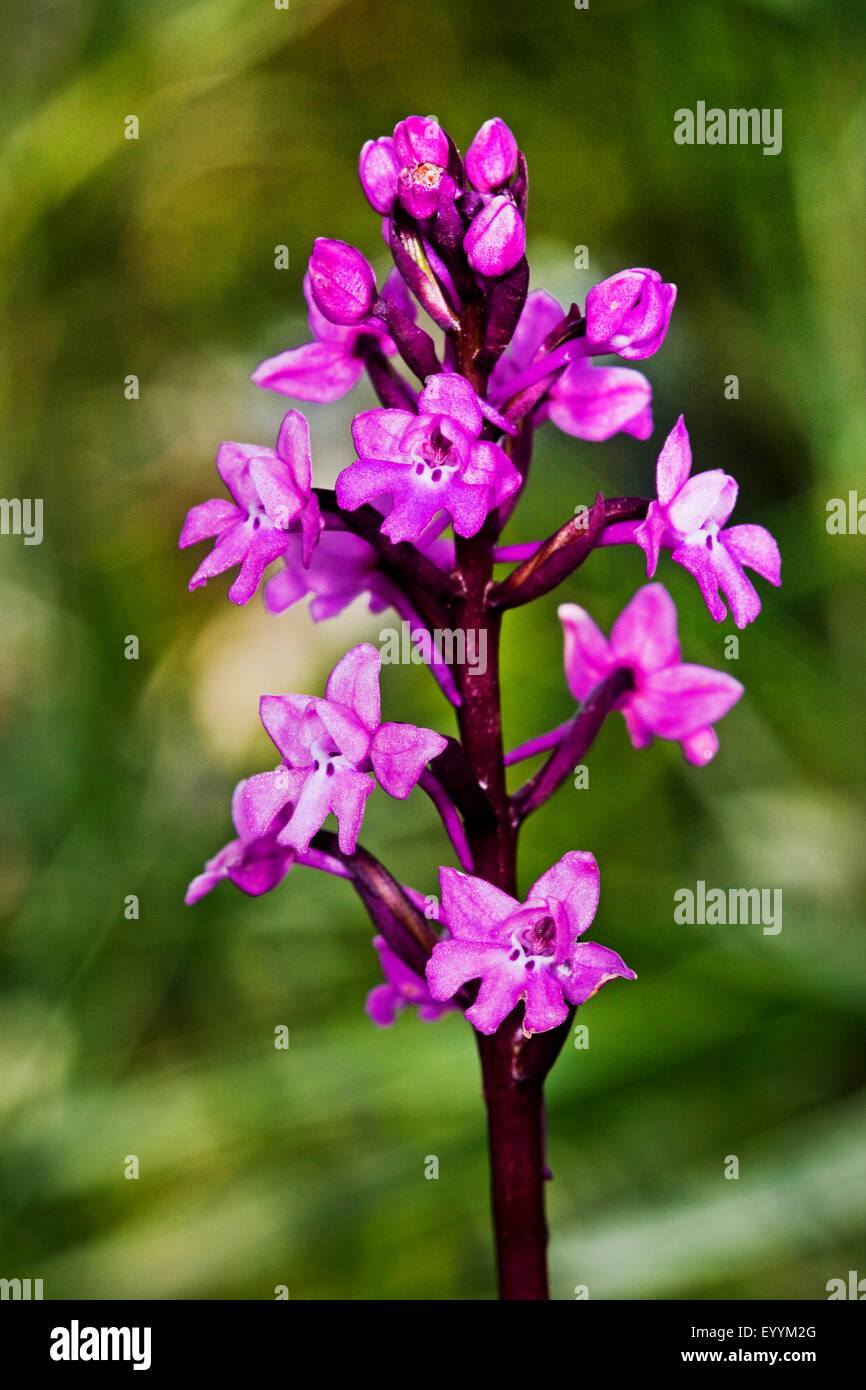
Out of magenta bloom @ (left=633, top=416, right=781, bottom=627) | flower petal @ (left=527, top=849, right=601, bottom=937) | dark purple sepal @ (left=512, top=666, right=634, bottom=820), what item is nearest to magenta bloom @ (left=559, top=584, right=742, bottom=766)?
dark purple sepal @ (left=512, top=666, right=634, bottom=820)

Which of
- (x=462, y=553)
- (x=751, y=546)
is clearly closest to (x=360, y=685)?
(x=462, y=553)

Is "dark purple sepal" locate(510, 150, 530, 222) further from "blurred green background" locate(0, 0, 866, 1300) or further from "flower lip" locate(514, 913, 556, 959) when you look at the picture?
"blurred green background" locate(0, 0, 866, 1300)

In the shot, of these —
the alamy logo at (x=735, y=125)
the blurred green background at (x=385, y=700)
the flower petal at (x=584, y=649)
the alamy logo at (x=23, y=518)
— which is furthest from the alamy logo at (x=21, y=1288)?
the alamy logo at (x=735, y=125)

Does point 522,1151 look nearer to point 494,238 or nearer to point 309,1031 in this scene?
point 494,238

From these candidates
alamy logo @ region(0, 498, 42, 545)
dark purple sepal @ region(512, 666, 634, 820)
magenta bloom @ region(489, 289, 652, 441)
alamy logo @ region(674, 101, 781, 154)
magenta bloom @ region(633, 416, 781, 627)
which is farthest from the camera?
alamy logo @ region(0, 498, 42, 545)

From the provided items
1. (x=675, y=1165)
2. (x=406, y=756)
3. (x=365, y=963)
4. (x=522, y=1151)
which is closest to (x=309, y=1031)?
(x=365, y=963)

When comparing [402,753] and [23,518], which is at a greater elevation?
[23,518]
